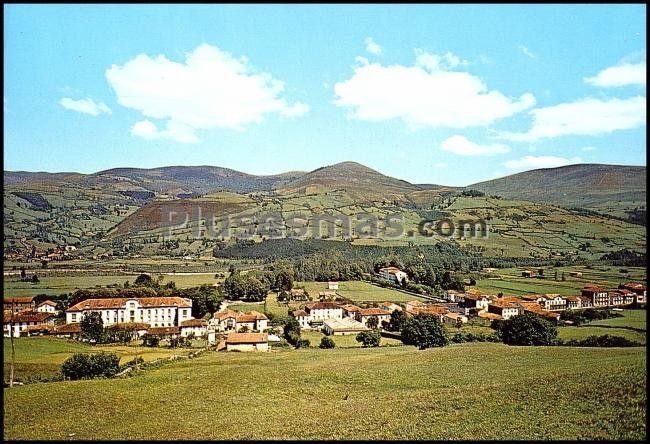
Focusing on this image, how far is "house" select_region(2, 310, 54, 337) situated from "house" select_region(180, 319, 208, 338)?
13231 millimetres

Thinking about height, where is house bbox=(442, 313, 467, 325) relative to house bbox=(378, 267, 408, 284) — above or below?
below

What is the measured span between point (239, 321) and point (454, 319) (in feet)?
72.9

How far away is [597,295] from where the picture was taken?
151 ft

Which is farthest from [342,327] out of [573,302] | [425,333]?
[573,302]

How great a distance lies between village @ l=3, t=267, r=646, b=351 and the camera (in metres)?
44.3

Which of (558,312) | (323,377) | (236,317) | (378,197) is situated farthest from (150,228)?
(323,377)

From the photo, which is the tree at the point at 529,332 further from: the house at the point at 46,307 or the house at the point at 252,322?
the house at the point at 46,307

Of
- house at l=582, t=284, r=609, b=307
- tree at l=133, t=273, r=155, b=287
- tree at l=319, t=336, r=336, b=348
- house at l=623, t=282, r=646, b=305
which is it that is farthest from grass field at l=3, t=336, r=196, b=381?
house at l=623, t=282, r=646, b=305

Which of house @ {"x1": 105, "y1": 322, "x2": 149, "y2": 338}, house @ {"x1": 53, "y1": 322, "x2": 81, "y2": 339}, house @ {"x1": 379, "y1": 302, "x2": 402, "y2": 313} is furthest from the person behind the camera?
house @ {"x1": 379, "y1": 302, "x2": 402, "y2": 313}

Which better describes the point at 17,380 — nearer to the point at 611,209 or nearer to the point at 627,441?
the point at 627,441

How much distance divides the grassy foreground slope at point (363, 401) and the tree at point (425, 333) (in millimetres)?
11642

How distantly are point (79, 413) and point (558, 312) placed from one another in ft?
142

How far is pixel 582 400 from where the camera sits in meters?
15.2

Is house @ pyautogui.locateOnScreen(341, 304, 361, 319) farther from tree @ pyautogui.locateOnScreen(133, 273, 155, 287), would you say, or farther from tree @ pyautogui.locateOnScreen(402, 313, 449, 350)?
tree @ pyautogui.locateOnScreen(133, 273, 155, 287)
